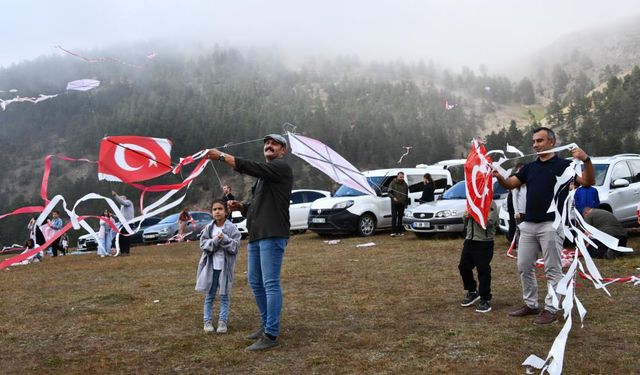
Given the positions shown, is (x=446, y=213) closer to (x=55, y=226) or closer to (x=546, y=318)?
(x=546, y=318)

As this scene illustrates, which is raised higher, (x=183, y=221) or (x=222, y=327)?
(x=183, y=221)

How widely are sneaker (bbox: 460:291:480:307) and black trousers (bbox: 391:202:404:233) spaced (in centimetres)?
842

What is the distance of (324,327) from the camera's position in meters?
5.51

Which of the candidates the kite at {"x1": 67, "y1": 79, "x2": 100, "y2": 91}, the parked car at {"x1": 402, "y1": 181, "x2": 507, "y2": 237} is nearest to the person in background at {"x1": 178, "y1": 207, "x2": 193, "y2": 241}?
the kite at {"x1": 67, "y1": 79, "x2": 100, "y2": 91}

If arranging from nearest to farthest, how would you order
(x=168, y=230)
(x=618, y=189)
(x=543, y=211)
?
1. (x=543, y=211)
2. (x=618, y=189)
3. (x=168, y=230)

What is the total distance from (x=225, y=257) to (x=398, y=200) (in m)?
9.44

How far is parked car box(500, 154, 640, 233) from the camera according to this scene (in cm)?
1105

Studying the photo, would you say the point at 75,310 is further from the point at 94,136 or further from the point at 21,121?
the point at 21,121

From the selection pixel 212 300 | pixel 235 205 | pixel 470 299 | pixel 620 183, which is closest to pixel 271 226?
pixel 235 205

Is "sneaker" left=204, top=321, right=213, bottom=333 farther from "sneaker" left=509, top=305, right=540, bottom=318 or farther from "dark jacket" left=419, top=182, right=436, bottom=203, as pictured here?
"dark jacket" left=419, top=182, right=436, bottom=203

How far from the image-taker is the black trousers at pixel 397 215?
14828 mm

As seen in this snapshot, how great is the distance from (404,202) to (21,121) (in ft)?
400

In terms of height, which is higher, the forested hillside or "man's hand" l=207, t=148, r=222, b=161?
the forested hillside

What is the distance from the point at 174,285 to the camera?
8602mm
